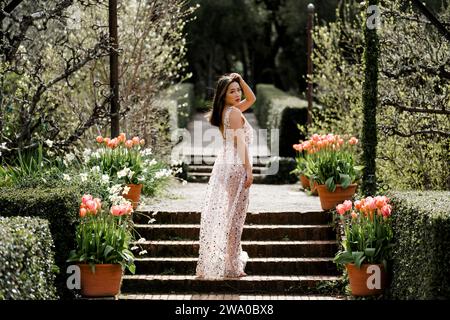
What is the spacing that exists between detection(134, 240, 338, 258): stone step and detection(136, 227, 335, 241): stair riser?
0.24 meters

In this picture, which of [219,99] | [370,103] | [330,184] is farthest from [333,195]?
[219,99]

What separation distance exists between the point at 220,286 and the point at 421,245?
9.42 ft

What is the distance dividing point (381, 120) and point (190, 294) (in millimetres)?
4962

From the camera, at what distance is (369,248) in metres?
9.15

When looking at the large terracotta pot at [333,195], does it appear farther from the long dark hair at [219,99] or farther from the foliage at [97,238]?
the foliage at [97,238]

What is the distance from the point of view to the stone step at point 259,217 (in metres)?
11.7

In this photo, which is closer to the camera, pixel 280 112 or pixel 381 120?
pixel 381 120

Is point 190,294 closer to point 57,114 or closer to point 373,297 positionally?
point 373,297

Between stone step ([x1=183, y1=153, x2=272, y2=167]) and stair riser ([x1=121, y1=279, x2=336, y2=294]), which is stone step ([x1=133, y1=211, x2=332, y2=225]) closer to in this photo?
stair riser ([x1=121, y1=279, x2=336, y2=294])

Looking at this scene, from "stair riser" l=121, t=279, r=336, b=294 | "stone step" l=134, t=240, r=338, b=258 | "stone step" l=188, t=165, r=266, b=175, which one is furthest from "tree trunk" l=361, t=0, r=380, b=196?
"stone step" l=188, t=165, r=266, b=175

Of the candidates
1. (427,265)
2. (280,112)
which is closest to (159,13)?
→ (280,112)

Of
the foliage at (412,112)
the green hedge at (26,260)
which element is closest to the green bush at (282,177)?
the foliage at (412,112)

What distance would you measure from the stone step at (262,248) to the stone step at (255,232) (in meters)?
0.24

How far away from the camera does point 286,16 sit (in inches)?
1280
